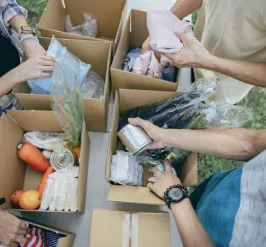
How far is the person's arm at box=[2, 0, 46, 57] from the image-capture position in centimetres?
109

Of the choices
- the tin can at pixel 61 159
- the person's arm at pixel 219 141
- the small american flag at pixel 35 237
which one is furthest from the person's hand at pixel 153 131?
the small american flag at pixel 35 237

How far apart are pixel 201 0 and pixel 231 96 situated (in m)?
0.44

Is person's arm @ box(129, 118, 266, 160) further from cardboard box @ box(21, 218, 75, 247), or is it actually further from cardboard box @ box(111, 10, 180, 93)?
cardboard box @ box(21, 218, 75, 247)

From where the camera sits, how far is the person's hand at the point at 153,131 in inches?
37.9

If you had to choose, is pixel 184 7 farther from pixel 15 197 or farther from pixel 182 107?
pixel 15 197

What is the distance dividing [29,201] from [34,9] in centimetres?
125

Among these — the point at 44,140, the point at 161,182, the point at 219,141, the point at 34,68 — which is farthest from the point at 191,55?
the point at 44,140

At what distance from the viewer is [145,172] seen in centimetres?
122

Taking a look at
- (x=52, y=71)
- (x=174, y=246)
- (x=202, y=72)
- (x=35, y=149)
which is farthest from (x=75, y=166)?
(x=202, y=72)

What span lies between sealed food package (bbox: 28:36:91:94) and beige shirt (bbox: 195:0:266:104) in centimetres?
55

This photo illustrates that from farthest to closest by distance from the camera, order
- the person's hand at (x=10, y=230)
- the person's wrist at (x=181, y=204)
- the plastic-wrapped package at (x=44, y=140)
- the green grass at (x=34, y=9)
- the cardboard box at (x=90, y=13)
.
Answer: the green grass at (x=34, y=9), the cardboard box at (x=90, y=13), the plastic-wrapped package at (x=44, y=140), the person's hand at (x=10, y=230), the person's wrist at (x=181, y=204)

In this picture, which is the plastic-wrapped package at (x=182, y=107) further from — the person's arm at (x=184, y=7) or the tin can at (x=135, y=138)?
the person's arm at (x=184, y=7)

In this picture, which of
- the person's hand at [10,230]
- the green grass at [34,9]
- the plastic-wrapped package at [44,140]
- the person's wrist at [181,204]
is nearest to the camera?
the person's wrist at [181,204]

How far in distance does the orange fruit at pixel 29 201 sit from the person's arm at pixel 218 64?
2.45 ft
